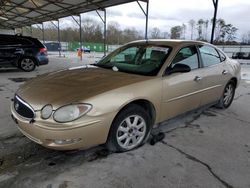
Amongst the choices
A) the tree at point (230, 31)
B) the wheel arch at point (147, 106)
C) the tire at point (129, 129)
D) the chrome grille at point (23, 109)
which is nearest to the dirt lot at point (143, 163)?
the tire at point (129, 129)

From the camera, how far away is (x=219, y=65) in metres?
4.47

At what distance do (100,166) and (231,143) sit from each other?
2062 mm

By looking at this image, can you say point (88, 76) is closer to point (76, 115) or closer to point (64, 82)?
point (64, 82)

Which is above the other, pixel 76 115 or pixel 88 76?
pixel 88 76

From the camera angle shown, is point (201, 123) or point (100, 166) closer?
point (100, 166)

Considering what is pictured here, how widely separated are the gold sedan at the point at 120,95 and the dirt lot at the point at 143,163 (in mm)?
283

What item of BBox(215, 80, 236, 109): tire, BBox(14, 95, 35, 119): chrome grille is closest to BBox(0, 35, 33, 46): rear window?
BBox(14, 95, 35, 119): chrome grille

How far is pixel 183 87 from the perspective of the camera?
11.6ft

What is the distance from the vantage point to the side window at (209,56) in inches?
162

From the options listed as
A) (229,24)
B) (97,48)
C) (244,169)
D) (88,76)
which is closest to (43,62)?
(88,76)

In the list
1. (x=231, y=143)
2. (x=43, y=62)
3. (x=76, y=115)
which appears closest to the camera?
(x=76, y=115)

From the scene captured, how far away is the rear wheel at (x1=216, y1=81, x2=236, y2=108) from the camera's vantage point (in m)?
4.96

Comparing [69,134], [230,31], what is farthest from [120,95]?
[230,31]

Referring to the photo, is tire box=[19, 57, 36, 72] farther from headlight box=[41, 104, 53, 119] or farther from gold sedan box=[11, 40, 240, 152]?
headlight box=[41, 104, 53, 119]
